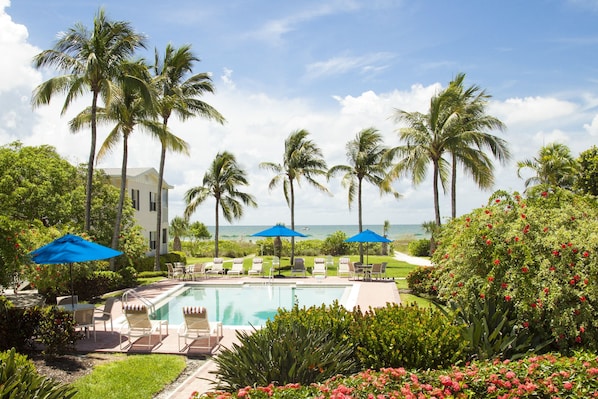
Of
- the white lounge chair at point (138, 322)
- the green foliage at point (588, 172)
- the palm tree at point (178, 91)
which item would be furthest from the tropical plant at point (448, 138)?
the white lounge chair at point (138, 322)

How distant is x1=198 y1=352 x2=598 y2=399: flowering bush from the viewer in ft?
15.3

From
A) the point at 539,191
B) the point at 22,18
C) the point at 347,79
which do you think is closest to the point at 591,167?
the point at 347,79

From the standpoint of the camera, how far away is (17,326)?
9336 millimetres

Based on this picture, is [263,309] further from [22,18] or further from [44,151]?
[44,151]

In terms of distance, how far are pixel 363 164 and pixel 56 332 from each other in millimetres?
22535

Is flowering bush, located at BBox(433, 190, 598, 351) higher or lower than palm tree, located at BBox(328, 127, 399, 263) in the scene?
lower

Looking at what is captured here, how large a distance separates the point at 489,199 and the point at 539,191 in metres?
1.13

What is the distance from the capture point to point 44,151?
23609 mm

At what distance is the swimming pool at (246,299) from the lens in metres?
15.3

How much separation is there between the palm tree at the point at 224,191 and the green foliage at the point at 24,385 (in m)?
25.1

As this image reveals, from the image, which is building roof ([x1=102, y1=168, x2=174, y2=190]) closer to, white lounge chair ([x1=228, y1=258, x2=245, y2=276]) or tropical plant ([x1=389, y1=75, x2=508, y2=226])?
white lounge chair ([x1=228, y1=258, x2=245, y2=276])

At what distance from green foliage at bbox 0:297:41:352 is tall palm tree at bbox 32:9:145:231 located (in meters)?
10.1

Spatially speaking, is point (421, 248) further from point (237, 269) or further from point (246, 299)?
point (246, 299)

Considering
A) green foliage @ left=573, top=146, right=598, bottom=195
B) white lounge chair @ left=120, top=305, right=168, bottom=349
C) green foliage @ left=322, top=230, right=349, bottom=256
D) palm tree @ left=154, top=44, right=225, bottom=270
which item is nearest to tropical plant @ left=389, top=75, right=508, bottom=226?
green foliage @ left=573, top=146, right=598, bottom=195
